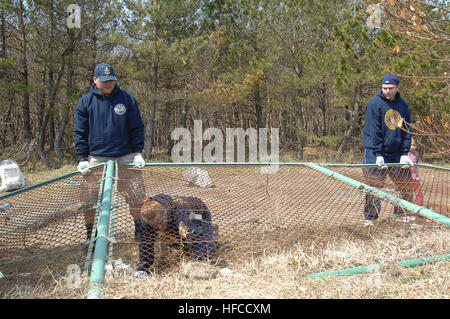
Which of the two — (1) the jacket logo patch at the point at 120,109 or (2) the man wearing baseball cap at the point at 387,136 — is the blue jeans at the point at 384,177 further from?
(1) the jacket logo patch at the point at 120,109

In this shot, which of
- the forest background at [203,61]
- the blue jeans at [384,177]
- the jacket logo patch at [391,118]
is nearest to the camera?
the blue jeans at [384,177]

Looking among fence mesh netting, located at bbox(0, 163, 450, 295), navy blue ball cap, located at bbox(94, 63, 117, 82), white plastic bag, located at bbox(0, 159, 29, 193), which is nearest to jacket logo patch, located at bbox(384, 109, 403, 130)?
fence mesh netting, located at bbox(0, 163, 450, 295)

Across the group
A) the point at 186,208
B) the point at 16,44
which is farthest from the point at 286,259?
the point at 16,44

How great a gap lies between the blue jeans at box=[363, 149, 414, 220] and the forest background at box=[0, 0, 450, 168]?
637 cm

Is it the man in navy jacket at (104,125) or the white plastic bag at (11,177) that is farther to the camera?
the white plastic bag at (11,177)

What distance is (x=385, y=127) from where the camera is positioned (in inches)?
144

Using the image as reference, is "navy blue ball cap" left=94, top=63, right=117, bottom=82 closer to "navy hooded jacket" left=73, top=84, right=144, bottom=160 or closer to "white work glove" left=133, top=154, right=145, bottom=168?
"navy hooded jacket" left=73, top=84, right=144, bottom=160

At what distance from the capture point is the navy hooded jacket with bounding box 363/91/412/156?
3.63 m

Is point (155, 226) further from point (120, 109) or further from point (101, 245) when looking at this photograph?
point (120, 109)

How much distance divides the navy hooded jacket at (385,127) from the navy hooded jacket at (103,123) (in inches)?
90.2

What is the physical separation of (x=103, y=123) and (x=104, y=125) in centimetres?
2

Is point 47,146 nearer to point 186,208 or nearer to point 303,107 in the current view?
point 303,107

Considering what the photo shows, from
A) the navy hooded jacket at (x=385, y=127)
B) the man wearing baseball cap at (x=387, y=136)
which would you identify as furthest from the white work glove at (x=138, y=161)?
the navy hooded jacket at (x=385, y=127)

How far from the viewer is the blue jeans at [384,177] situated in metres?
3.09
